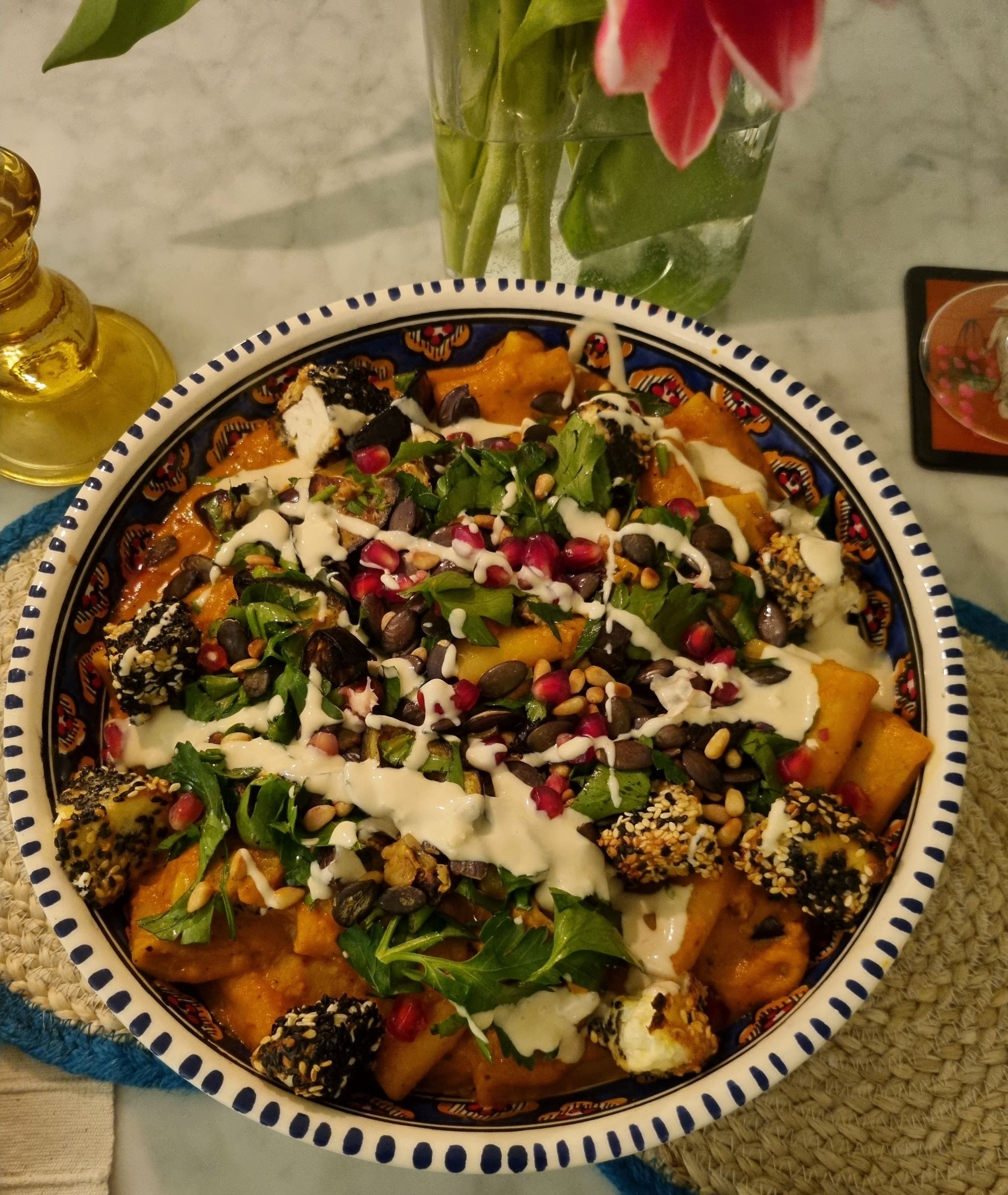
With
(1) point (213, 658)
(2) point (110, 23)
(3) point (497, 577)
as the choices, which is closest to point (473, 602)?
(3) point (497, 577)

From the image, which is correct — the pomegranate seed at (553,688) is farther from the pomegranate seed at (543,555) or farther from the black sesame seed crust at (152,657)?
the black sesame seed crust at (152,657)

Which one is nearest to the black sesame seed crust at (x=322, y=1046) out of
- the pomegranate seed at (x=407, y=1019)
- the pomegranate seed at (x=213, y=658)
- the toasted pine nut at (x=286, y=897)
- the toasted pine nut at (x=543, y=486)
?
the pomegranate seed at (x=407, y=1019)

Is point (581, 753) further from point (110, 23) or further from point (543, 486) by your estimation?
point (110, 23)

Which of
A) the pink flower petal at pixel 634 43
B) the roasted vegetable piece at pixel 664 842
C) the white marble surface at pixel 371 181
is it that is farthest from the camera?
the white marble surface at pixel 371 181

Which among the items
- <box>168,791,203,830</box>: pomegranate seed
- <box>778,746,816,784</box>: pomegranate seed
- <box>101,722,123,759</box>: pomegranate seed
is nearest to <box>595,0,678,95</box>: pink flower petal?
<box>778,746,816,784</box>: pomegranate seed

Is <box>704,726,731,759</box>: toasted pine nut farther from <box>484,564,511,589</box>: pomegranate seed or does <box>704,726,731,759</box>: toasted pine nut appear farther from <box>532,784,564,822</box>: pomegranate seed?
<box>484,564,511,589</box>: pomegranate seed

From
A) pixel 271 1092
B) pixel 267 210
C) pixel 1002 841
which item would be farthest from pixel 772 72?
pixel 267 210
